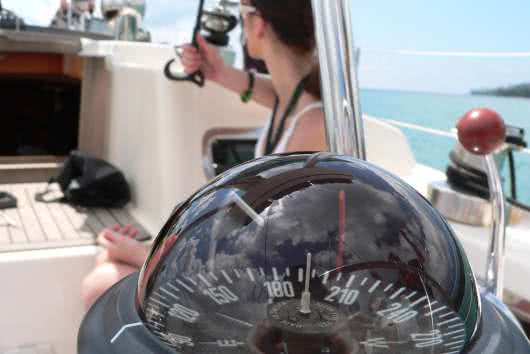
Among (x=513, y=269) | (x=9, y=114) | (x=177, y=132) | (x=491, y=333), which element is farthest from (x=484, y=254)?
(x=9, y=114)

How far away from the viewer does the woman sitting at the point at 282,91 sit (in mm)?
1243

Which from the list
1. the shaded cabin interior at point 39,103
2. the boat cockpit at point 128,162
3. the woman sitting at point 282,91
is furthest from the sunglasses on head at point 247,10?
the shaded cabin interior at point 39,103

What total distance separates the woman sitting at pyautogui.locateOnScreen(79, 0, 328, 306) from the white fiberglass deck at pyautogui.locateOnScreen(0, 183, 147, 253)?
10.0 inches

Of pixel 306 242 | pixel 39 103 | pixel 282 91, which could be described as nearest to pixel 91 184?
pixel 282 91

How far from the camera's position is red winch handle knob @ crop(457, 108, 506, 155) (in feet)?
2.19

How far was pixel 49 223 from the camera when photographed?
174 centimetres

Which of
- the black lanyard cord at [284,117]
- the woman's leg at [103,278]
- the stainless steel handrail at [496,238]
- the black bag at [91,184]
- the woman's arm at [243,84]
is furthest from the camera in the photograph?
the black bag at [91,184]

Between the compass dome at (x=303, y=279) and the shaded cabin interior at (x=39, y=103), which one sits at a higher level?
the compass dome at (x=303, y=279)

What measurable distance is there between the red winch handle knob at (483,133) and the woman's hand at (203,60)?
1064mm

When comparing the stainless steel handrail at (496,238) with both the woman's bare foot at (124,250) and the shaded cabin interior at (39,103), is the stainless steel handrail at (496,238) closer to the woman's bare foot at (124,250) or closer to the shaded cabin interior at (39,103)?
the woman's bare foot at (124,250)

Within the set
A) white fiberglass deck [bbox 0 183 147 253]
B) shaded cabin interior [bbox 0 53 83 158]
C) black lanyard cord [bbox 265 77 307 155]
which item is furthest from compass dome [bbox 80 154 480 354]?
shaded cabin interior [bbox 0 53 83 158]

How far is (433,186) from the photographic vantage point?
1134 millimetres

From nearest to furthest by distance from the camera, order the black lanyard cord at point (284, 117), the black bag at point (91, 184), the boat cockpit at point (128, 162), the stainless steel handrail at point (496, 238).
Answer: the stainless steel handrail at point (496, 238) < the black lanyard cord at point (284, 117) < the boat cockpit at point (128, 162) < the black bag at point (91, 184)

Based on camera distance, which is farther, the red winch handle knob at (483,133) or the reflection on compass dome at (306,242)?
the red winch handle knob at (483,133)
